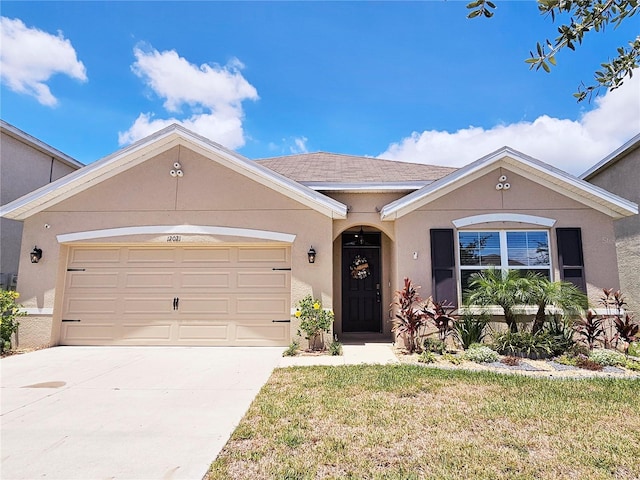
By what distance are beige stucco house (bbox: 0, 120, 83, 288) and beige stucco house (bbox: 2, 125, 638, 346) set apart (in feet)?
8.45

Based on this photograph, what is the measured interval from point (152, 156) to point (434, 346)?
812 centimetres

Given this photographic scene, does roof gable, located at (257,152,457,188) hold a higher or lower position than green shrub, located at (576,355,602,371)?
Result: higher

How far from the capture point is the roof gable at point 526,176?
8.70 m

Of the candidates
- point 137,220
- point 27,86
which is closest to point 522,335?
point 137,220

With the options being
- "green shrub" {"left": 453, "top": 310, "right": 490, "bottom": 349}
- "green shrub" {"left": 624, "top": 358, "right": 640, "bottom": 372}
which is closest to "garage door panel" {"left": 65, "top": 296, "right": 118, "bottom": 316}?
"green shrub" {"left": 453, "top": 310, "right": 490, "bottom": 349}

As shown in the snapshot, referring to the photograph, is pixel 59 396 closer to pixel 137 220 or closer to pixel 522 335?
pixel 137 220

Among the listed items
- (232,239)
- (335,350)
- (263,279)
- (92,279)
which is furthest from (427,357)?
(92,279)

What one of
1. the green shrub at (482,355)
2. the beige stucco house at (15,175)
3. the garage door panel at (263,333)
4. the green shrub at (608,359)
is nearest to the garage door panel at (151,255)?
the garage door panel at (263,333)

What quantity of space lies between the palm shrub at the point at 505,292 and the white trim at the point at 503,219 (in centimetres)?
129

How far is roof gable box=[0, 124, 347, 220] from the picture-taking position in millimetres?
8875

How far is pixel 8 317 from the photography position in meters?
8.51

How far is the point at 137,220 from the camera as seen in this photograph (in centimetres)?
922

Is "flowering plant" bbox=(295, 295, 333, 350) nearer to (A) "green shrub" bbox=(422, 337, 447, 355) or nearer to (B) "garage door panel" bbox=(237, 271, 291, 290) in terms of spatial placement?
(B) "garage door panel" bbox=(237, 271, 291, 290)

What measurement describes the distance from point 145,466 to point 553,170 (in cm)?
964
